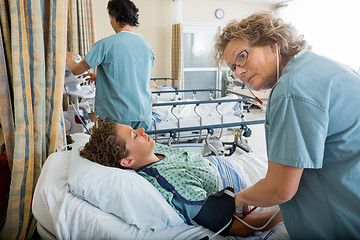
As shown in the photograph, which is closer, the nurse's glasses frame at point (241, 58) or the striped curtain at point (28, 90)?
the nurse's glasses frame at point (241, 58)

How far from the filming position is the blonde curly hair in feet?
2.84

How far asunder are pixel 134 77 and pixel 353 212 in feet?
5.17

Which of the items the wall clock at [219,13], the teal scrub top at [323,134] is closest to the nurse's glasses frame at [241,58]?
the teal scrub top at [323,134]

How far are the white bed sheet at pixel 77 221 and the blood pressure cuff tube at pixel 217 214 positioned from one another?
36 millimetres

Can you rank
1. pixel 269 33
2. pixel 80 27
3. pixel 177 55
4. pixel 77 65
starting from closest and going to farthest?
pixel 269 33 → pixel 77 65 → pixel 80 27 → pixel 177 55

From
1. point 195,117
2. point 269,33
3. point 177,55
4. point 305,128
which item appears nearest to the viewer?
Answer: point 305,128

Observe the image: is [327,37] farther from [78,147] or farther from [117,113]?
[78,147]

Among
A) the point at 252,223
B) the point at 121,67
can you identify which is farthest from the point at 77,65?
the point at 252,223

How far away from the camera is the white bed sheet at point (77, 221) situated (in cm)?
101

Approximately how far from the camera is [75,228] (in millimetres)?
1009

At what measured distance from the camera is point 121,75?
1.84 metres

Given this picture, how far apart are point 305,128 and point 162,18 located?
5838 mm

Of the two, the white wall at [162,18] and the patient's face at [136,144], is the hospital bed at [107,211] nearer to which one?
the patient's face at [136,144]

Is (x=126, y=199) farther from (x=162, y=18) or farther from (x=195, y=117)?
(x=162, y=18)
